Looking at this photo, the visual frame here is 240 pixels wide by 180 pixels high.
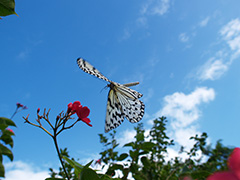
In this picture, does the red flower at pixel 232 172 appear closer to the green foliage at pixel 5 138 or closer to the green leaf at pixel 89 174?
the green leaf at pixel 89 174

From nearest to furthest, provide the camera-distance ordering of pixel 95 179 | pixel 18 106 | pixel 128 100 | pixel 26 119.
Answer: pixel 95 179 < pixel 26 119 < pixel 128 100 < pixel 18 106

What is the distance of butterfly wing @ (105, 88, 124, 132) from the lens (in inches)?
127

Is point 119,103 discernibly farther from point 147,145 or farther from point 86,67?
point 147,145

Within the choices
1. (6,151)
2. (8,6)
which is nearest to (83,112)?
(8,6)

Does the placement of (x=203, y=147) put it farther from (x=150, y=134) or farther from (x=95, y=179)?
(x=95, y=179)

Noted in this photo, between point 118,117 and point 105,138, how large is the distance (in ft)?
5.35

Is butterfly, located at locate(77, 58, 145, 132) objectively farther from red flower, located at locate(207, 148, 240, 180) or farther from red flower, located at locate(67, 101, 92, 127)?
red flower, located at locate(207, 148, 240, 180)

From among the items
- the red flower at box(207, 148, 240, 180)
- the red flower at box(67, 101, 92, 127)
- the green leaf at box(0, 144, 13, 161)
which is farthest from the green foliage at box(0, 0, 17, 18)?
the green leaf at box(0, 144, 13, 161)

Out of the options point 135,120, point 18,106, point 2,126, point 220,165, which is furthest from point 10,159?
point 220,165

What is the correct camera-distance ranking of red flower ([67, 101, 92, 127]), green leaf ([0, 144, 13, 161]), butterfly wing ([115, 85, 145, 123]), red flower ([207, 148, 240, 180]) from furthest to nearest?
butterfly wing ([115, 85, 145, 123])
green leaf ([0, 144, 13, 161])
red flower ([67, 101, 92, 127])
red flower ([207, 148, 240, 180])

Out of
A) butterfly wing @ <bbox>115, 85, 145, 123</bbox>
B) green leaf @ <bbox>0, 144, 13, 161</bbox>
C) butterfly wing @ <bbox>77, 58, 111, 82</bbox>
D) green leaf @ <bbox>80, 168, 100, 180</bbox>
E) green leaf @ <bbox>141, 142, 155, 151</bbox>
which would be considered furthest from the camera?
butterfly wing @ <bbox>115, 85, 145, 123</bbox>

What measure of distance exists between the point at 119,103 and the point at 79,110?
2012 mm

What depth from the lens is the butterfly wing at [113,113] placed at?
10.6ft

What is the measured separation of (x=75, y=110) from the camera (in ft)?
5.99
